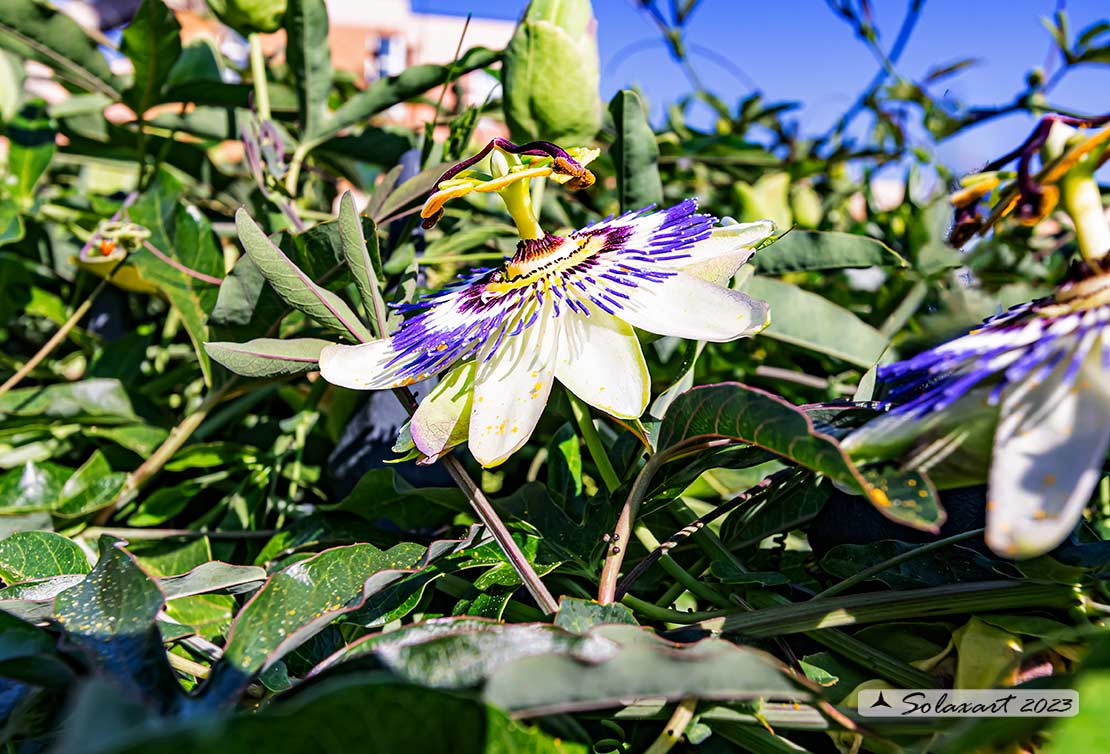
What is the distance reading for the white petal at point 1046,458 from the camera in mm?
238

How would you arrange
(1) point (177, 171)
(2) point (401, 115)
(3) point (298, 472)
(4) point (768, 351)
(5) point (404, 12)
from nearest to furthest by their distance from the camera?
1. (3) point (298, 472)
2. (4) point (768, 351)
3. (1) point (177, 171)
4. (2) point (401, 115)
5. (5) point (404, 12)

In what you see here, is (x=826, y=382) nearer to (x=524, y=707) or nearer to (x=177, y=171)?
(x=524, y=707)

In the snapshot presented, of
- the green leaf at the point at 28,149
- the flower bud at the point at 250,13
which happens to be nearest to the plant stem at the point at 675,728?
the flower bud at the point at 250,13

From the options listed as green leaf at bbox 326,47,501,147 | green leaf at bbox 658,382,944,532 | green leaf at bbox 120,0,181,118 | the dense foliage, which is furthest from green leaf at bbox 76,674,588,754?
green leaf at bbox 120,0,181,118

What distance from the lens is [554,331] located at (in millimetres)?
409

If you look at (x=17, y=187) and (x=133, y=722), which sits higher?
(x=17, y=187)

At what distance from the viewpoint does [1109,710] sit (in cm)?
19

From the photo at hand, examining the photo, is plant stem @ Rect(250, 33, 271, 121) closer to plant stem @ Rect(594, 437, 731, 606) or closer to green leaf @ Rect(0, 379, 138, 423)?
green leaf @ Rect(0, 379, 138, 423)

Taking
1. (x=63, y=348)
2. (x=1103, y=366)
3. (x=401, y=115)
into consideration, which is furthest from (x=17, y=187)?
(x=401, y=115)

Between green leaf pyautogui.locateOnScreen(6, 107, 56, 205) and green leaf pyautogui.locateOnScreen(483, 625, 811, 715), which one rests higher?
green leaf pyautogui.locateOnScreen(6, 107, 56, 205)

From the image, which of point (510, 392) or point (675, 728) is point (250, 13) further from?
point (675, 728)

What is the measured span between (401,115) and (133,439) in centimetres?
593

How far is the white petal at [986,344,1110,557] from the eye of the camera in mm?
238

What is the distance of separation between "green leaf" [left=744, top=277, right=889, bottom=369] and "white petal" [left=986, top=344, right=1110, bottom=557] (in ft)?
1.15
